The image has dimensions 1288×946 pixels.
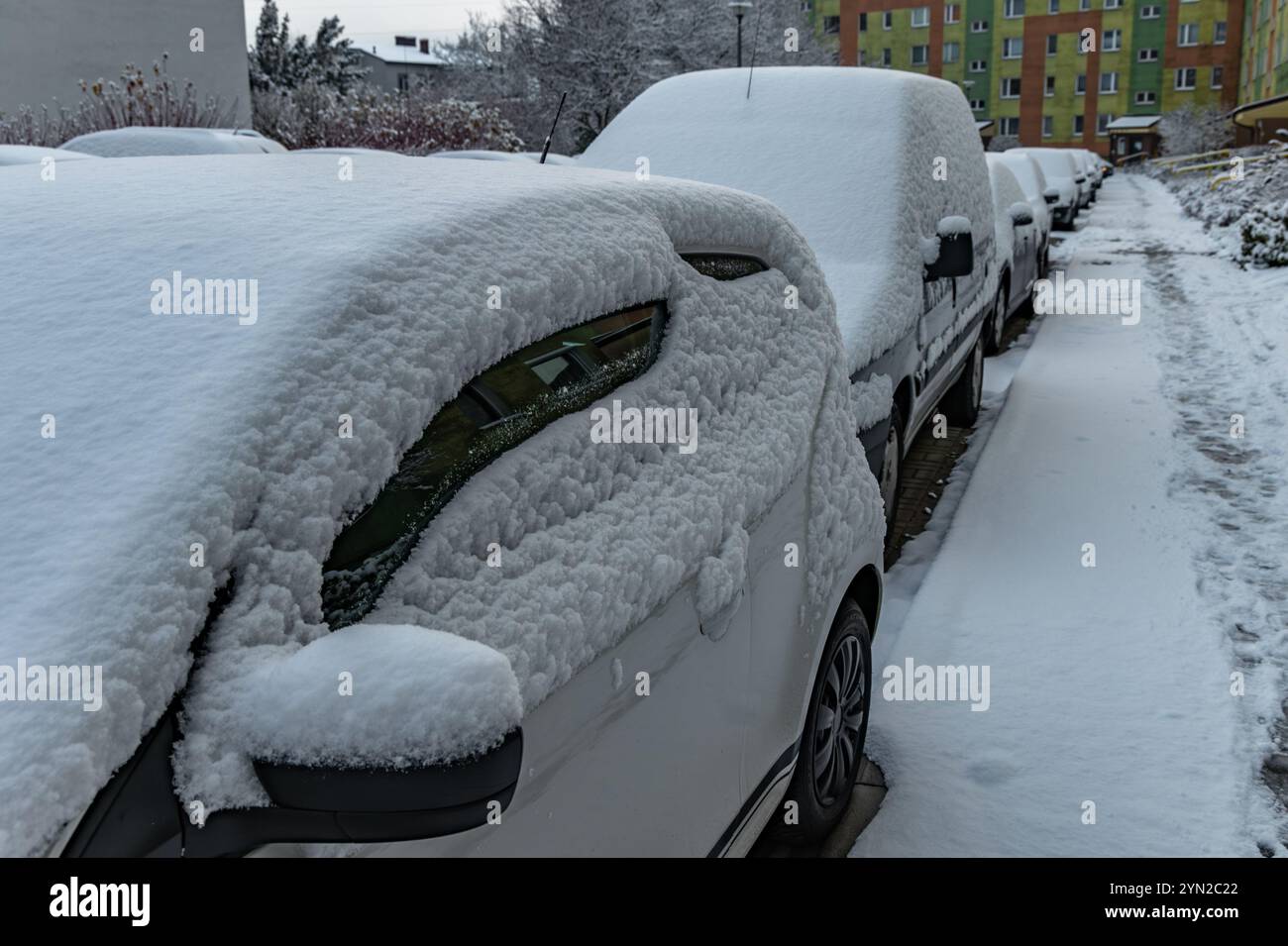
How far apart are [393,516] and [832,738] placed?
1859mm

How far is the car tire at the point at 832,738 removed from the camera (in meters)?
3.03

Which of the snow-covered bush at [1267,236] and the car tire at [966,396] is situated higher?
the snow-covered bush at [1267,236]

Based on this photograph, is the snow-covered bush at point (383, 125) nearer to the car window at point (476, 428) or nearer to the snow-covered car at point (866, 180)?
the snow-covered car at point (866, 180)

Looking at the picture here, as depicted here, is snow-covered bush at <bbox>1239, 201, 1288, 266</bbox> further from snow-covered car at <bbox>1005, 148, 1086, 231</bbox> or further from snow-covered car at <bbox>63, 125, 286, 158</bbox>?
snow-covered car at <bbox>63, 125, 286, 158</bbox>

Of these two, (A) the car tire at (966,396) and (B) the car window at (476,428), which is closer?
(B) the car window at (476,428)

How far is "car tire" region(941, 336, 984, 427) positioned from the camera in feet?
25.7

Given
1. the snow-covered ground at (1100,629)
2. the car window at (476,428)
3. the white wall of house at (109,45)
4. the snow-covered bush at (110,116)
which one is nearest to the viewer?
the car window at (476,428)

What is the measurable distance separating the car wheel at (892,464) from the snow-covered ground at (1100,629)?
307mm

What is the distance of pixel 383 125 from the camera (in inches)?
718

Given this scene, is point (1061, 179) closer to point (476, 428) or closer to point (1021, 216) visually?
point (1021, 216)

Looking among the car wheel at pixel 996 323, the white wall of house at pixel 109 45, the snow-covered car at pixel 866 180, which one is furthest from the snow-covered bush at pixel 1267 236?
the white wall of house at pixel 109 45

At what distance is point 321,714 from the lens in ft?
4.41

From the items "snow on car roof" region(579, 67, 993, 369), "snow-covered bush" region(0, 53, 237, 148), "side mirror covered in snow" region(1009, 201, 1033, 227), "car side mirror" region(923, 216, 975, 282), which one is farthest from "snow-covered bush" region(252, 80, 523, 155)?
"car side mirror" region(923, 216, 975, 282)

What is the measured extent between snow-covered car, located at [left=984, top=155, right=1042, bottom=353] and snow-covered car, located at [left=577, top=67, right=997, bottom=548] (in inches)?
100
